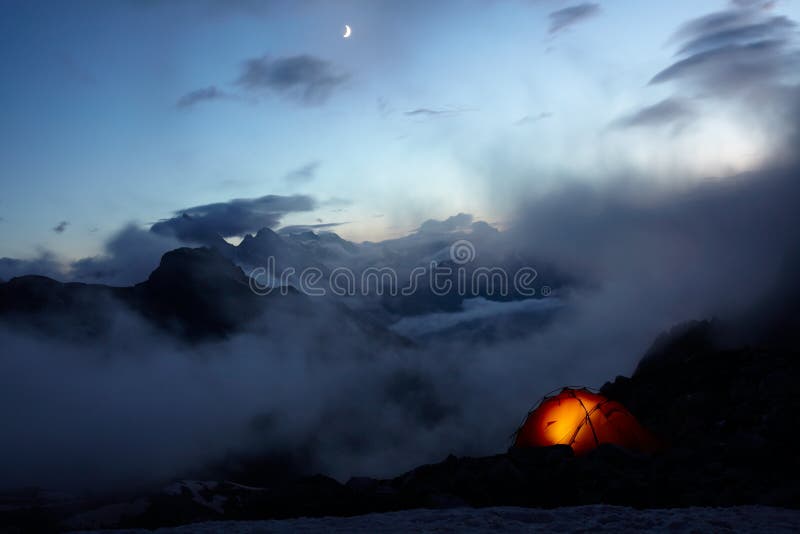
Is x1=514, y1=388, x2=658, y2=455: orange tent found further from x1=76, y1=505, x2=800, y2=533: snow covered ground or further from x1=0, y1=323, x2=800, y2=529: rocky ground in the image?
x1=76, y1=505, x2=800, y2=533: snow covered ground

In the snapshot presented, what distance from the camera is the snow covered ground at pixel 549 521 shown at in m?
12.1

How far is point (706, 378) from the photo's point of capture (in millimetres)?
35469

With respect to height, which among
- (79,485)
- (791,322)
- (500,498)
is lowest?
(79,485)

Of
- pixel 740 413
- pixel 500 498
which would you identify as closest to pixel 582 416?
pixel 740 413

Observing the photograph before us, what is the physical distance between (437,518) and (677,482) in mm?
7097

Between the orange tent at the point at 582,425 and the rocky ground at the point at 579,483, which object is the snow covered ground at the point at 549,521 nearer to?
the rocky ground at the point at 579,483

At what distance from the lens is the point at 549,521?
42.1 ft

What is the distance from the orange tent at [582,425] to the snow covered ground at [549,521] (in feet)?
34.5

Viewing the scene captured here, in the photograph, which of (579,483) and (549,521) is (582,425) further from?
(549,521)

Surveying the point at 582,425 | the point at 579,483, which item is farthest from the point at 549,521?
the point at 582,425

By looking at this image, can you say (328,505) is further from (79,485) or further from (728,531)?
(79,485)

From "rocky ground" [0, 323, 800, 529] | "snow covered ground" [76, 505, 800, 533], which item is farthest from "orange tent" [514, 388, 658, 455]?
"snow covered ground" [76, 505, 800, 533]

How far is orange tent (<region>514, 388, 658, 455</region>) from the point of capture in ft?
80.0

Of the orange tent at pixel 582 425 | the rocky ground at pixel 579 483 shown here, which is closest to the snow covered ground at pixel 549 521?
the rocky ground at pixel 579 483
